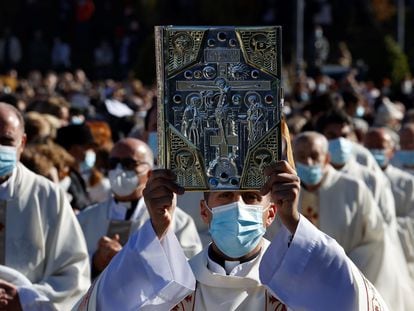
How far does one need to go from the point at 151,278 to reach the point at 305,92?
59.4ft

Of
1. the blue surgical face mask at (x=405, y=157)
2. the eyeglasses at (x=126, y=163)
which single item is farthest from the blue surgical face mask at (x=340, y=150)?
the eyeglasses at (x=126, y=163)

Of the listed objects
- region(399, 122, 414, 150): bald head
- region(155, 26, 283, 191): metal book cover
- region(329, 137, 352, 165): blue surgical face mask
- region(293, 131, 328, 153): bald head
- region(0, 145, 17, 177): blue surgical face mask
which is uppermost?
region(155, 26, 283, 191): metal book cover

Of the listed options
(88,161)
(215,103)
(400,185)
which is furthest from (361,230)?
(215,103)

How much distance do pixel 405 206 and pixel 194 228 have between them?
422 cm

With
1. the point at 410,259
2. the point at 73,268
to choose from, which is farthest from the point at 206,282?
the point at 410,259

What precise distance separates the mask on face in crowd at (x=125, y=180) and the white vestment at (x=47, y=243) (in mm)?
1258

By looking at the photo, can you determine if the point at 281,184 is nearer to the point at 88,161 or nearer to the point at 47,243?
the point at 47,243

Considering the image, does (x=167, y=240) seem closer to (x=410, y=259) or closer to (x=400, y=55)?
(x=410, y=259)

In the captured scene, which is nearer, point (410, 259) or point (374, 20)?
point (410, 259)

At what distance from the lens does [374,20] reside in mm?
43469

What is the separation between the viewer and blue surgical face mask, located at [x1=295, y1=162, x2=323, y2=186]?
395 inches

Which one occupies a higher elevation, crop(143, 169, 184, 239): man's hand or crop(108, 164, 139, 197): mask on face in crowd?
crop(143, 169, 184, 239): man's hand

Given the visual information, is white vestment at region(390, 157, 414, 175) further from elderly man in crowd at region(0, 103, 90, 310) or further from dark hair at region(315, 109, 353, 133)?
elderly man in crowd at region(0, 103, 90, 310)

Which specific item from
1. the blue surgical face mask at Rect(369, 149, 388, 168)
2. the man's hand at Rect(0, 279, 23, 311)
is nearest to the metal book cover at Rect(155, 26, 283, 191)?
the man's hand at Rect(0, 279, 23, 311)
